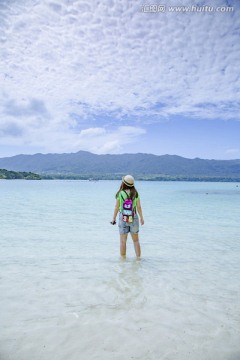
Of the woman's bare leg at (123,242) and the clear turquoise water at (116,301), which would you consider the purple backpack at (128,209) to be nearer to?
the woman's bare leg at (123,242)

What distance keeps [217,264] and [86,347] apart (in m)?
6.43

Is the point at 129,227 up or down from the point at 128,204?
down

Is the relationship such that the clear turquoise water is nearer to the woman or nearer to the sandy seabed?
the sandy seabed

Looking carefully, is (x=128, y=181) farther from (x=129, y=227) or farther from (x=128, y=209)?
(x=129, y=227)

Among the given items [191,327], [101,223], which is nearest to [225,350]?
[191,327]

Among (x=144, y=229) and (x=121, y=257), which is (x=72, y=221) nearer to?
(x=144, y=229)

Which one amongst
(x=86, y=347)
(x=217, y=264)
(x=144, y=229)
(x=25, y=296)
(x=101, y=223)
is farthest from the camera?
(x=101, y=223)

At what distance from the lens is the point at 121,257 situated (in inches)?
404

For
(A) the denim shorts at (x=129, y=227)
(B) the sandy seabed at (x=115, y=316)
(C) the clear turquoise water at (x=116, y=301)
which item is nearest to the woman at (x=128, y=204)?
(A) the denim shorts at (x=129, y=227)

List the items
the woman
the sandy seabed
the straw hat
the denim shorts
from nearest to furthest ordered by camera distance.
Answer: the sandy seabed
the straw hat
the woman
the denim shorts

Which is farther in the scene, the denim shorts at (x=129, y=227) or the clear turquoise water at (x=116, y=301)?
the denim shorts at (x=129, y=227)

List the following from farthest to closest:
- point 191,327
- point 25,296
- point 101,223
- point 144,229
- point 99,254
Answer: point 101,223 < point 144,229 < point 99,254 < point 25,296 < point 191,327

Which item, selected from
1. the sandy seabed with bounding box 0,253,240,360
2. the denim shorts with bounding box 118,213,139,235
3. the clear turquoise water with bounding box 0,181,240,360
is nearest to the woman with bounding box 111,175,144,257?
the denim shorts with bounding box 118,213,139,235

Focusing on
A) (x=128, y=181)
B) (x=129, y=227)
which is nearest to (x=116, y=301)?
(x=129, y=227)
